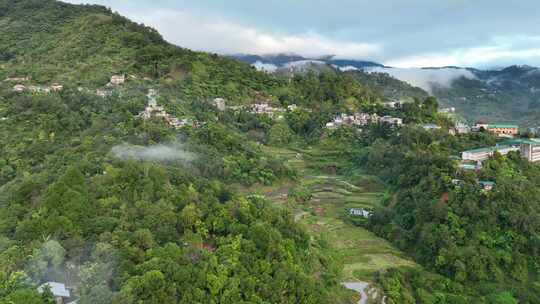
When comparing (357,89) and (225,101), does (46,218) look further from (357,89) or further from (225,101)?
(357,89)

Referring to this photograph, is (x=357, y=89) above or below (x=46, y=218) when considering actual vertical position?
above

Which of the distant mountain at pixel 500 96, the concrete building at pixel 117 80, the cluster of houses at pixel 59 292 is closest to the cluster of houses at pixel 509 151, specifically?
the cluster of houses at pixel 59 292

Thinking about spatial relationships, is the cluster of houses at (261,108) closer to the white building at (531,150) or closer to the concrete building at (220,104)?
the concrete building at (220,104)

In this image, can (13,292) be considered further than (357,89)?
No

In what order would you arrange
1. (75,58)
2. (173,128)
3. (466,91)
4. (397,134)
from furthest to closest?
(466,91), (75,58), (397,134), (173,128)


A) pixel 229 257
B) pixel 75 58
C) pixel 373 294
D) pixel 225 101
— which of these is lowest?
pixel 373 294

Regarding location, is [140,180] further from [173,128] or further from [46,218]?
[173,128]

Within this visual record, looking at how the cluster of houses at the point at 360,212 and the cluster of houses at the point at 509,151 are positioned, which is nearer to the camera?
the cluster of houses at the point at 360,212

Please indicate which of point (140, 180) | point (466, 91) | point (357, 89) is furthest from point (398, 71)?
point (140, 180)

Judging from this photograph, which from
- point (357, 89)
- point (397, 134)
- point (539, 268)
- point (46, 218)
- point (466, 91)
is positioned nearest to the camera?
point (46, 218)
